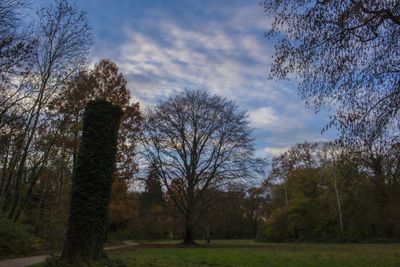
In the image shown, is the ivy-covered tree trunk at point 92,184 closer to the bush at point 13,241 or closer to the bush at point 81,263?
the bush at point 81,263

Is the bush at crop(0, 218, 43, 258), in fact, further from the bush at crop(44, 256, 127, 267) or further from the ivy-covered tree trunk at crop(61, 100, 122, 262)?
the ivy-covered tree trunk at crop(61, 100, 122, 262)

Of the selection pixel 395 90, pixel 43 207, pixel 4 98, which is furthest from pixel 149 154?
pixel 395 90

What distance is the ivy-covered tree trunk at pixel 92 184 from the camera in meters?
11.1

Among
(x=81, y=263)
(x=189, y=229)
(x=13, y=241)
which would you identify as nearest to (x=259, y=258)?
(x=81, y=263)

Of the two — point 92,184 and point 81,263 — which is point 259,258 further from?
point 81,263

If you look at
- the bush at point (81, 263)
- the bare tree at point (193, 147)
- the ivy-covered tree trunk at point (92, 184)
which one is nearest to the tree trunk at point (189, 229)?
the bare tree at point (193, 147)

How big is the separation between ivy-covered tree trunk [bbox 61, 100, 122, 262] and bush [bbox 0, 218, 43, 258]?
23.5 feet

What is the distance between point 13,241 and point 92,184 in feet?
28.6

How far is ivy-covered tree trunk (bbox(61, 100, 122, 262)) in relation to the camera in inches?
438

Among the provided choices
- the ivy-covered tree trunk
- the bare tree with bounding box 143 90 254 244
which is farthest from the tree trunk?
the ivy-covered tree trunk

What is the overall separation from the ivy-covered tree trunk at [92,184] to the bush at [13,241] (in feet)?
23.5

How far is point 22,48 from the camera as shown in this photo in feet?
50.9

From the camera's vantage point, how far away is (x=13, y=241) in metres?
18.0

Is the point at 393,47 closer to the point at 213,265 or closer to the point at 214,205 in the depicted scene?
the point at 213,265
